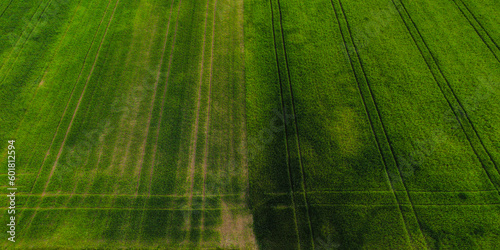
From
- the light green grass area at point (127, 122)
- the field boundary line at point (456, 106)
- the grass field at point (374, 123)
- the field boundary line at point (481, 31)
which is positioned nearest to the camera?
the grass field at point (374, 123)

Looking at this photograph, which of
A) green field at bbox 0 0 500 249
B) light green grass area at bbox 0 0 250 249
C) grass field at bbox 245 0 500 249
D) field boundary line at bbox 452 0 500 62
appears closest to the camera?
grass field at bbox 245 0 500 249

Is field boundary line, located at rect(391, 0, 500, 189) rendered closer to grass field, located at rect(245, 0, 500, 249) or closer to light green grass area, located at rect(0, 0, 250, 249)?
grass field, located at rect(245, 0, 500, 249)

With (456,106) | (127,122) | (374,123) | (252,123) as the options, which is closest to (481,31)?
(456,106)

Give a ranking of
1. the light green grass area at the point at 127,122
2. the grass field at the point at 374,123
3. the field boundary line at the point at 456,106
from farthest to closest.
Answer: the field boundary line at the point at 456,106
the light green grass area at the point at 127,122
the grass field at the point at 374,123

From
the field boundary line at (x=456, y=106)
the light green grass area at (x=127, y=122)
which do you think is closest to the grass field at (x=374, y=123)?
the field boundary line at (x=456, y=106)

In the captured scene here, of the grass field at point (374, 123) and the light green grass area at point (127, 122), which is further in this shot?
the light green grass area at point (127, 122)

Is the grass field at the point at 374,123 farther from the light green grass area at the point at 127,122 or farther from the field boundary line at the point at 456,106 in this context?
the light green grass area at the point at 127,122

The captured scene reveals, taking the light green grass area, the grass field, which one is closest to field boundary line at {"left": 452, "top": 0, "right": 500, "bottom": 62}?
the grass field

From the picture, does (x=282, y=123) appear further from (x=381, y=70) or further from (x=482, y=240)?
(x=482, y=240)

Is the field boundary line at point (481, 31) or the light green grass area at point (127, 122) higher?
the field boundary line at point (481, 31)

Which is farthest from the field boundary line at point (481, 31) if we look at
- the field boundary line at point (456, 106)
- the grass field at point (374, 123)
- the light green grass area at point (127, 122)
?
the light green grass area at point (127, 122)
